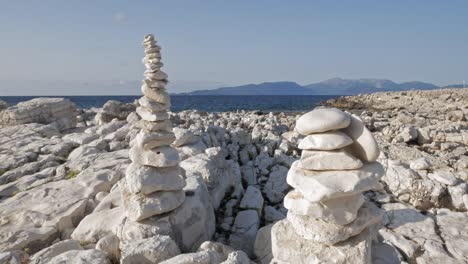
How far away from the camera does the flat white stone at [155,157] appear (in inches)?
373

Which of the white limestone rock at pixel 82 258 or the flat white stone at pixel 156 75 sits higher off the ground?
the flat white stone at pixel 156 75

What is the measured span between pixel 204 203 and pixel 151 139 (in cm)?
235

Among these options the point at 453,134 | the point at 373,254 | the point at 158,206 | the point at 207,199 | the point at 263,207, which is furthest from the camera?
the point at 453,134

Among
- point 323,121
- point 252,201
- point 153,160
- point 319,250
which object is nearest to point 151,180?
point 153,160

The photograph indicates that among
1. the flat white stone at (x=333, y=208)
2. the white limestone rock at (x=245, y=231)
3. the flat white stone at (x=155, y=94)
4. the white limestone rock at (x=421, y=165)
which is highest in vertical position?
the flat white stone at (x=155, y=94)

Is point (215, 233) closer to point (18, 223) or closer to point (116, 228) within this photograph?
point (116, 228)

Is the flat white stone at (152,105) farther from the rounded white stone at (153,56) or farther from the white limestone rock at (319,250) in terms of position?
the white limestone rock at (319,250)

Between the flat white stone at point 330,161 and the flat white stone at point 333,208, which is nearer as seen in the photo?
the flat white stone at point 330,161

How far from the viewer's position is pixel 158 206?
358 inches

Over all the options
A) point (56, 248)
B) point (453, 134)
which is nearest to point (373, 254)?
point (56, 248)

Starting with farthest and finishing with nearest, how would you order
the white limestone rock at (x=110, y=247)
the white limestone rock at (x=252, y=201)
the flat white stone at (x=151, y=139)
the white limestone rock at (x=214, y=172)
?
1. the white limestone rock at (x=214, y=172)
2. the white limestone rock at (x=252, y=201)
3. the flat white stone at (x=151, y=139)
4. the white limestone rock at (x=110, y=247)

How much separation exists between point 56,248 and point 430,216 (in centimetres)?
1034

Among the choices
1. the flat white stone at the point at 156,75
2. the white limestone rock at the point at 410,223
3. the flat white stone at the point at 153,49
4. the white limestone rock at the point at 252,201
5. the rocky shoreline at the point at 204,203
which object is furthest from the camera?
the white limestone rock at the point at 252,201

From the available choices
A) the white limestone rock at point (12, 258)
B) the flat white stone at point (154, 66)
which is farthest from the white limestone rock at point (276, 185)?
the white limestone rock at point (12, 258)
